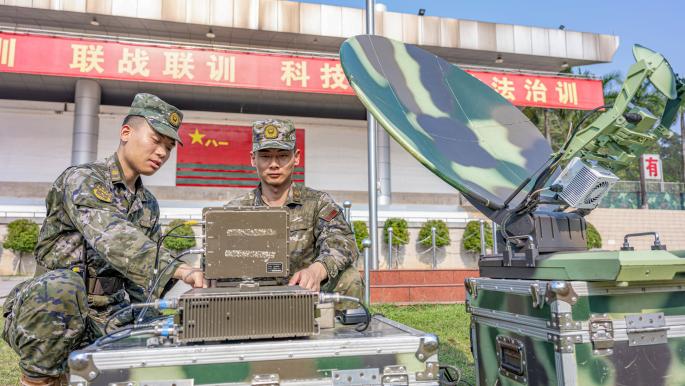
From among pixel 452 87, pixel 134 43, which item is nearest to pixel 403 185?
pixel 134 43

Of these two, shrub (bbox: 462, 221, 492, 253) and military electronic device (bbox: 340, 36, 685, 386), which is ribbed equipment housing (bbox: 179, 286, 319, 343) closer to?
military electronic device (bbox: 340, 36, 685, 386)

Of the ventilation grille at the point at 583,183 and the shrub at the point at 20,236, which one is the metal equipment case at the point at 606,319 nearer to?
the ventilation grille at the point at 583,183

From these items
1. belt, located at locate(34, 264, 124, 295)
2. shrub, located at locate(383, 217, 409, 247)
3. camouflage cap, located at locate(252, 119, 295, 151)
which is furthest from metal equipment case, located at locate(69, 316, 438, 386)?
shrub, located at locate(383, 217, 409, 247)

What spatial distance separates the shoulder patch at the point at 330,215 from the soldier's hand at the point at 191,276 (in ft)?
3.86

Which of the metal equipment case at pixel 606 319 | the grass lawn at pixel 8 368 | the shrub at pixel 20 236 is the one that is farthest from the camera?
the shrub at pixel 20 236

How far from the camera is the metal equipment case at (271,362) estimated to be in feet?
4.69

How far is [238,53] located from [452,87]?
923cm

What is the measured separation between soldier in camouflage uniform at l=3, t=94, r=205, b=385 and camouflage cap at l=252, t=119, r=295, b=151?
51 cm

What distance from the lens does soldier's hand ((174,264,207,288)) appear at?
1.80 metres

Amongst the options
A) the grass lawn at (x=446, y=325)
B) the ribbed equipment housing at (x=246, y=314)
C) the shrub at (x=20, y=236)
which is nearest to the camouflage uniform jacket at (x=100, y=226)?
the ribbed equipment housing at (x=246, y=314)

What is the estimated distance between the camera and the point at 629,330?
6.75ft

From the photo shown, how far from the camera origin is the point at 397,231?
13.8 metres

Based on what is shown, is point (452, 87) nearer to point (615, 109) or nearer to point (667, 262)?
point (615, 109)

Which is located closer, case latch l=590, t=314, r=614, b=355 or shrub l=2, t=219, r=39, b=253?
case latch l=590, t=314, r=614, b=355
